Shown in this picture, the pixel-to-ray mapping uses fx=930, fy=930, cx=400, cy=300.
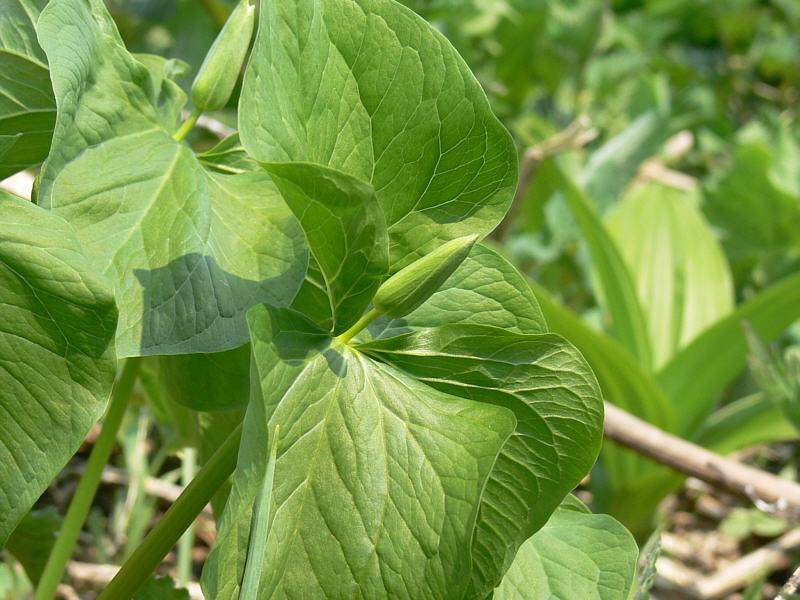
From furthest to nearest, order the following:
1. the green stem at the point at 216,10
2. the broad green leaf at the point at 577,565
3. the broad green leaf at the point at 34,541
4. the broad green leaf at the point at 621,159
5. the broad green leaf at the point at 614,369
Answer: the broad green leaf at the point at 621,159, the green stem at the point at 216,10, the broad green leaf at the point at 614,369, the broad green leaf at the point at 34,541, the broad green leaf at the point at 577,565

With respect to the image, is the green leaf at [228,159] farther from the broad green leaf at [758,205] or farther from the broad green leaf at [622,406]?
the broad green leaf at [758,205]

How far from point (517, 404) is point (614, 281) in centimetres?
100

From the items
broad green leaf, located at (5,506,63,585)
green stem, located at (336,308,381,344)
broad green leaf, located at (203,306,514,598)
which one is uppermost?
green stem, located at (336,308,381,344)

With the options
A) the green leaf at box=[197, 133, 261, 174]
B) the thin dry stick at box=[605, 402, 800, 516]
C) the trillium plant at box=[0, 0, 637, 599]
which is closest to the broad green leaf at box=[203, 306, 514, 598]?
the trillium plant at box=[0, 0, 637, 599]

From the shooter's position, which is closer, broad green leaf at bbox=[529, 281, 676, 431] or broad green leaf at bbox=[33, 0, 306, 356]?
broad green leaf at bbox=[33, 0, 306, 356]

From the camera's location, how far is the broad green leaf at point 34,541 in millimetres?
563

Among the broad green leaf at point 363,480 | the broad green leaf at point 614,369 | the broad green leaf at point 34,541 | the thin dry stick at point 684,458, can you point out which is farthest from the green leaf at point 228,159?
the broad green leaf at point 614,369

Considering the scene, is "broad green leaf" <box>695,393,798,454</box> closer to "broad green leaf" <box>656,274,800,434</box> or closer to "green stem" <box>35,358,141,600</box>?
"broad green leaf" <box>656,274,800,434</box>

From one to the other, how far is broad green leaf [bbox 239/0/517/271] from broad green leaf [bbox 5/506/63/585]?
33 centimetres

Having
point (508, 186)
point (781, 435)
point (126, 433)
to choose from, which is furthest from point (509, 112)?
point (508, 186)

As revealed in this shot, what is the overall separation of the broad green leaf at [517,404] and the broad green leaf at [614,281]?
0.99 meters

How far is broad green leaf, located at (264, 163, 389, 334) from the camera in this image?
1.03ft

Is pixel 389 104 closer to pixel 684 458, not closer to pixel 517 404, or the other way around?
pixel 517 404

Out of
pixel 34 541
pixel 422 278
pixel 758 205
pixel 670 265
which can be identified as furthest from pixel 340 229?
pixel 758 205
